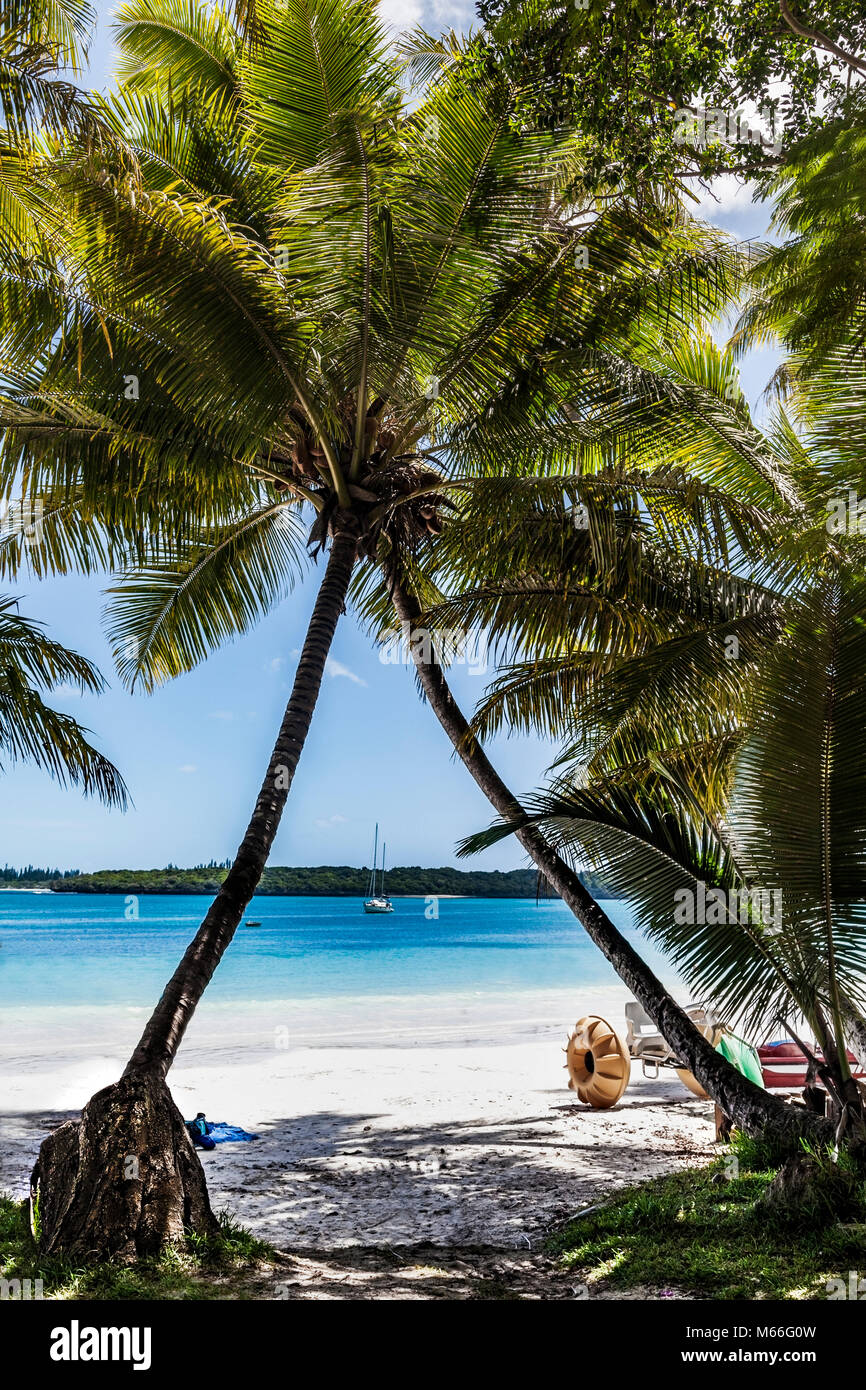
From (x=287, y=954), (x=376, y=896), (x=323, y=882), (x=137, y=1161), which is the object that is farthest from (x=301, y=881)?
(x=137, y=1161)

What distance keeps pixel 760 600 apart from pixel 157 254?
4964 mm

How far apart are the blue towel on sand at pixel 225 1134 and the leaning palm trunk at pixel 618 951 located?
4935 millimetres

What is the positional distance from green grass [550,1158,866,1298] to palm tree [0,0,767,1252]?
2545 mm

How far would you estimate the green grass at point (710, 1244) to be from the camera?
16.1 ft

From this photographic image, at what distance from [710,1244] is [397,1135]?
587 cm

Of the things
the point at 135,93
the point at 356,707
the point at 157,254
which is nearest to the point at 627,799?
the point at 157,254

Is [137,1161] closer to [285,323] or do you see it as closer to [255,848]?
[255,848]

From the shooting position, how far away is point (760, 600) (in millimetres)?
7375

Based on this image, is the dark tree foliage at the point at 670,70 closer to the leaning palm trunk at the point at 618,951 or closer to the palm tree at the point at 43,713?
the leaning palm trunk at the point at 618,951

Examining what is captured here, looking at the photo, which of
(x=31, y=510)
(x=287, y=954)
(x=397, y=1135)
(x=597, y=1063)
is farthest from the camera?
(x=287, y=954)

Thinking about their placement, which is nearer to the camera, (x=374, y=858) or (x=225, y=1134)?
(x=225, y=1134)

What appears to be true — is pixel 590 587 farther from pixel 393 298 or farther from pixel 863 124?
pixel 863 124

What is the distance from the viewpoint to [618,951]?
7520mm

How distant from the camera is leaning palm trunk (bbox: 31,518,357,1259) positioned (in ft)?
17.1
